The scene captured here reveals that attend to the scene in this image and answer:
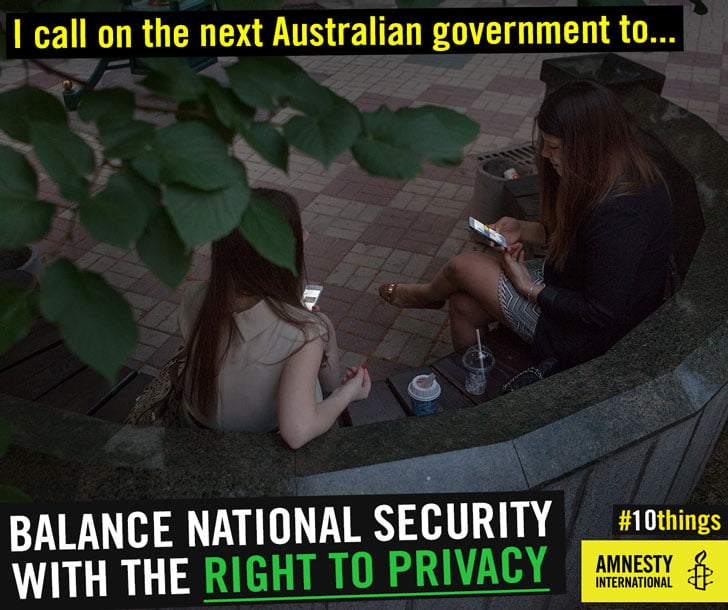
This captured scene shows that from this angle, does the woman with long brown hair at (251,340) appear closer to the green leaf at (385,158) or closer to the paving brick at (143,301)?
the green leaf at (385,158)

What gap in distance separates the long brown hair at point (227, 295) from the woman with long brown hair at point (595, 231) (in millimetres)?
1195

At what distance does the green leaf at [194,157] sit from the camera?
Answer: 33.7 inches

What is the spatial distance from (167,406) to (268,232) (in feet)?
5.64

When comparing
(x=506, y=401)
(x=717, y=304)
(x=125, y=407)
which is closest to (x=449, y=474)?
(x=506, y=401)

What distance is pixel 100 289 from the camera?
35.3 inches

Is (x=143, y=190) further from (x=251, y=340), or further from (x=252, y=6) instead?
(x=251, y=340)

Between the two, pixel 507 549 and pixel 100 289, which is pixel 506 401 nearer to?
pixel 507 549

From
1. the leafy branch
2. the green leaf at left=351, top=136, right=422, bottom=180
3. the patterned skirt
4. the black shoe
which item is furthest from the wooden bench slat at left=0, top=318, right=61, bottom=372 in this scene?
the green leaf at left=351, top=136, right=422, bottom=180

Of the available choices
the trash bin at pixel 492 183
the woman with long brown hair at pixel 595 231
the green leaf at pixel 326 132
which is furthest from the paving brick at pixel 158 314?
the green leaf at pixel 326 132

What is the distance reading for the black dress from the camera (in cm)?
273

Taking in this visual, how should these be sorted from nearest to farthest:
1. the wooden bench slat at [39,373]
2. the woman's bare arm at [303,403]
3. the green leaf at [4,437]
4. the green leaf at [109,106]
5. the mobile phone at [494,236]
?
1. the green leaf at [109,106]
2. the green leaf at [4,437]
3. the woman's bare arm at [303,403]
4. the wooden bench slat at [39,373]
5. the mobile phone at [494,236]

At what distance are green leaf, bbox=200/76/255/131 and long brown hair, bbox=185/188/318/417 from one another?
1243 millimetres

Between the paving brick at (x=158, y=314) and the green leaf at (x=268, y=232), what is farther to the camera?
the paving brick at (x=158, y=314)

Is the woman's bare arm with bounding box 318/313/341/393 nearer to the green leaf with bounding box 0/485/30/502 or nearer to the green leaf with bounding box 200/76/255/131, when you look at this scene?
the green leaf with bounding box 0/485/30/502
